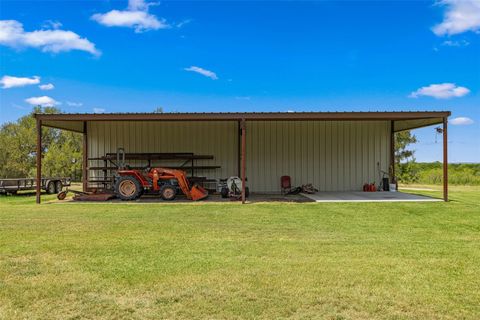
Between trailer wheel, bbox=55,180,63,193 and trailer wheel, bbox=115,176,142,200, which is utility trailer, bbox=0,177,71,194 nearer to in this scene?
trailer wheel, bbox=55,180,63,193

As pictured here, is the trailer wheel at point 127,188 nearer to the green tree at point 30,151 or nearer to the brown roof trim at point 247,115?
the brown roof trim at point 247,115

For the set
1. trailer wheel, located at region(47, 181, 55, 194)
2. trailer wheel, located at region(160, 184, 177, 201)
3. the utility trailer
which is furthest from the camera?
trailer wheel, located at region(47, 181, 55, 194)

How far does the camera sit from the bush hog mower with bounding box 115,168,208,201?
10906 mm

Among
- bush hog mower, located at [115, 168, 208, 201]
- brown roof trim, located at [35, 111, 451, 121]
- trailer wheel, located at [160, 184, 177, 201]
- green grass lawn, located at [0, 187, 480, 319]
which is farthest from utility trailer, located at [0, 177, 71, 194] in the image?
green grass lawn, located at [0, 187, 480, 319]

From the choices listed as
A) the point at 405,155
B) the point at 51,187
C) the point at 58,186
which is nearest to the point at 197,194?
the point at 51,187

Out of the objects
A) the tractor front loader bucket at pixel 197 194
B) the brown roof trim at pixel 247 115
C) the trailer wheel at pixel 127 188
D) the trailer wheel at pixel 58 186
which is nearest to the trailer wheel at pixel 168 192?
the tractor front loader bucket at pixel 197 194

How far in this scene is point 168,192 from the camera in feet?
35.7

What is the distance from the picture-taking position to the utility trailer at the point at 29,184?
1315 cm

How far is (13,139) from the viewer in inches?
1059

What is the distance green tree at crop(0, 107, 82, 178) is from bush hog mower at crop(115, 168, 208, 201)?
1421cm

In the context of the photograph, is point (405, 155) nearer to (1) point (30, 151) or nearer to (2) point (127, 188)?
(2) point (127, 188)

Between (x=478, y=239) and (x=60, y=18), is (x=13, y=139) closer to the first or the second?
(x=60, y=18)

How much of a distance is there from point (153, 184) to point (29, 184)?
18.9ft

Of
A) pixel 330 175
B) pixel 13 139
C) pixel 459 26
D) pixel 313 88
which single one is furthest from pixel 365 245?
pixel 13 139
